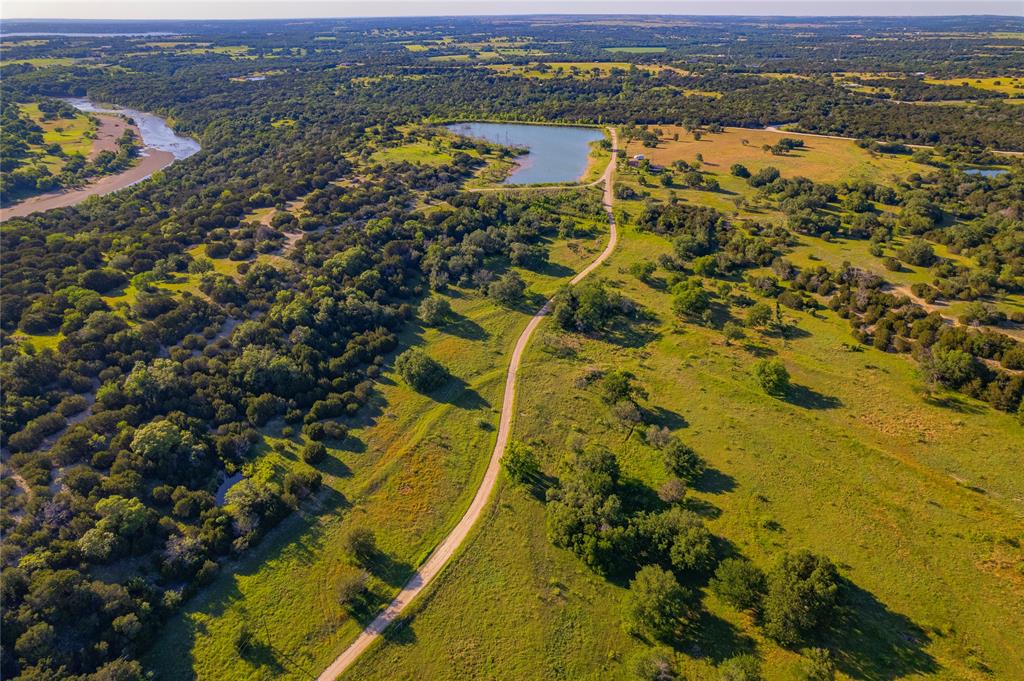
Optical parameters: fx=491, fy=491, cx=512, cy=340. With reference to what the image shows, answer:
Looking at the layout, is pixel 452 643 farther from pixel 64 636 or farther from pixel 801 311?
pixel 801 311

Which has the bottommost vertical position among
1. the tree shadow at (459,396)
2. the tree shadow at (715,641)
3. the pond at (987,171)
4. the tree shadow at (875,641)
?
the tree shadow at (715,641)

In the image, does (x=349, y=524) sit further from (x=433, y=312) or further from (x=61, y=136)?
(x=61, y=136)

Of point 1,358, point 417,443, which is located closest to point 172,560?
point 417,443

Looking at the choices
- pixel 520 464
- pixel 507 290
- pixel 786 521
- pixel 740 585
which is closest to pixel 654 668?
pixel 740 585

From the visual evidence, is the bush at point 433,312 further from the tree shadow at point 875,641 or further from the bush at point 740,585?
the tree shadow at point 875,641

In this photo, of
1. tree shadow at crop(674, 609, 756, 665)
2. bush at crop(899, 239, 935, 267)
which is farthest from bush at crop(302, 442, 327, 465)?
bush at crop(899, 239, 935, 267)

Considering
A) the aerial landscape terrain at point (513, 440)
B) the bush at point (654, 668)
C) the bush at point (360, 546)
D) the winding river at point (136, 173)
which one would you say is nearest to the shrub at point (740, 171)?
the aerial landscape terrain at point (513, 440)
